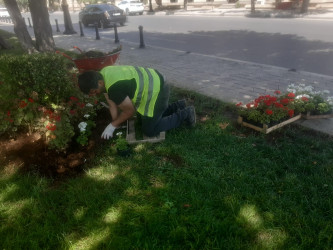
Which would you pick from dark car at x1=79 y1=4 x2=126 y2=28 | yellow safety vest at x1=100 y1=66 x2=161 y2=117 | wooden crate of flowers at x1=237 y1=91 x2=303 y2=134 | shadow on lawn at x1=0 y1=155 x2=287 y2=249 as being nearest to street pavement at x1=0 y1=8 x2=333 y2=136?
wooden crate of flowers at x1=237 y1=91 x2=303 y2=134

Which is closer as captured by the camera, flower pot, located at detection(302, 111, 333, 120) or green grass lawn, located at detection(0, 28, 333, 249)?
green grass lawn, located at detection(0, 28, 333, 249)

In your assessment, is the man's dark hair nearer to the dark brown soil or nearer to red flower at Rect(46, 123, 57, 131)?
red flower at Rect(46, 123, 57, 131)

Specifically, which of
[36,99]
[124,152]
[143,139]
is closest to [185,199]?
[124,152]

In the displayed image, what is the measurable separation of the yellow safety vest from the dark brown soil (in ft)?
2.73

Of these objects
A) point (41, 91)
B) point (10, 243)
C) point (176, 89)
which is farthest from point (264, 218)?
point (176, 89)

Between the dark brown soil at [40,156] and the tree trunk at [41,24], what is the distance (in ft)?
23.3

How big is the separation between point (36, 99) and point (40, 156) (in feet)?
2.48

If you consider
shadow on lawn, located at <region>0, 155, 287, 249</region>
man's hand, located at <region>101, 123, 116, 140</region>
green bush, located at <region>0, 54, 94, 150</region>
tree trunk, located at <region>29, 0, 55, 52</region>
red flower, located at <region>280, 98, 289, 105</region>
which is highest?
tree trunk, located at <region>29, 0, 55, 52</region>

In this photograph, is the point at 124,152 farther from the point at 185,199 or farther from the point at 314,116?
the point at 314,116

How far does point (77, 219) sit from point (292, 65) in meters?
7.03

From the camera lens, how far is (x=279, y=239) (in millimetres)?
2340

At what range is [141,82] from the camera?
354 cm

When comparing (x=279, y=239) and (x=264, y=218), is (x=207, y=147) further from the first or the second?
(x=279, y=239)

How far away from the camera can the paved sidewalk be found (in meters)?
5.73
